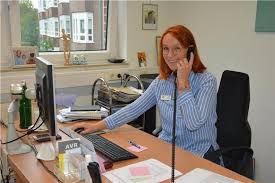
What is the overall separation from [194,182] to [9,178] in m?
1.65

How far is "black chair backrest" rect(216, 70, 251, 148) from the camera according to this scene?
1918 millimetres

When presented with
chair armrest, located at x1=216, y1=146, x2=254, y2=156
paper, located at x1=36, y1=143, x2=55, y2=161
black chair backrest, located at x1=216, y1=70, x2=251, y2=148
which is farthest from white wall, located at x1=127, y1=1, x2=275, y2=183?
paper, located at x1=36, y1=143, x2=55, y2=161

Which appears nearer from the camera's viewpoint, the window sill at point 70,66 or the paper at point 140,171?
the paper at point 140,171

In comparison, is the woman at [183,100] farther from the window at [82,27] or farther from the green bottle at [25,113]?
the window at [82,27]

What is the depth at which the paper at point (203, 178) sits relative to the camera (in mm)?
1320

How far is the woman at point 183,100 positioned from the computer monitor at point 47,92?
0.44 meters

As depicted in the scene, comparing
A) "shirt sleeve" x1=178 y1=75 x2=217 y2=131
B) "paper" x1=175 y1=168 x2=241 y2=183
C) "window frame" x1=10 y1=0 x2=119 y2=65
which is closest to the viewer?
"paper" x1=175 y1=168 x2=241 y2=183

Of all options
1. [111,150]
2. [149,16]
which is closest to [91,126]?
[111,150]

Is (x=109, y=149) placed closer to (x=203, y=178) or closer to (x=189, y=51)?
(x=203, y=178)

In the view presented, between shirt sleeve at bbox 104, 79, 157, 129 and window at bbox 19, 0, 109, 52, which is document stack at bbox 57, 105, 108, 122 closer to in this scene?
shirt sleeve at bbox 104, 79, 157, 129

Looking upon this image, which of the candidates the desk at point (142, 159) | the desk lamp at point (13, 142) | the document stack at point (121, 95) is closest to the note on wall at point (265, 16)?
the document stack at point (121, 95)

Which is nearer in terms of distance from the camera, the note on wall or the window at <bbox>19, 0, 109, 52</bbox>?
the note on wall

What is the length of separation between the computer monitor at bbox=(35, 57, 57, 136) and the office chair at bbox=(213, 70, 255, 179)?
88cm

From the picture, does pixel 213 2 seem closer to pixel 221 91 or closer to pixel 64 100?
pixel 221 91
